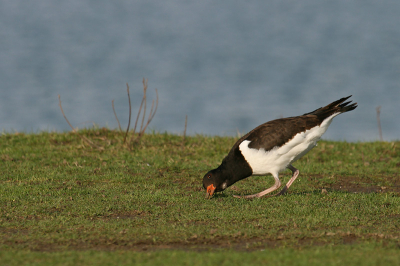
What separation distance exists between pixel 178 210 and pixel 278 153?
2337 mm

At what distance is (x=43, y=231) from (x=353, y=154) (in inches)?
442

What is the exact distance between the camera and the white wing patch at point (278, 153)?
9070mm

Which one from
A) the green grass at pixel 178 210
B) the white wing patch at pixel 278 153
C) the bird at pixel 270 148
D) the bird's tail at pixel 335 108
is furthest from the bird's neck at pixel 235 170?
the bird's tail at pixel 335 108

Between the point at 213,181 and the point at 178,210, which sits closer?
the point at 178,210

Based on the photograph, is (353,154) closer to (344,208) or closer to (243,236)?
(344,208)

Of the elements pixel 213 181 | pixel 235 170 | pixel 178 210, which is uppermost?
pixel 235 170

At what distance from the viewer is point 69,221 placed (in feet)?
25.1

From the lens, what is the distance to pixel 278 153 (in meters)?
9.07

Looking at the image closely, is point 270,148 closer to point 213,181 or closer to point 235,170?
point 235,170

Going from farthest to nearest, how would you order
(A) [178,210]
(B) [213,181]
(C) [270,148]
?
(B) [213,181] < (C) [270,148] < (A) [178,210]

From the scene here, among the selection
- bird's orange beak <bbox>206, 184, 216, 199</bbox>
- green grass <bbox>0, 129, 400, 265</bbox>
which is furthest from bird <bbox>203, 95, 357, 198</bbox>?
green grass <bbox>0, 129, 400, 265</bbox>

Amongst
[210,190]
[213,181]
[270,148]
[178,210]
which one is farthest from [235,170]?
[178,210]

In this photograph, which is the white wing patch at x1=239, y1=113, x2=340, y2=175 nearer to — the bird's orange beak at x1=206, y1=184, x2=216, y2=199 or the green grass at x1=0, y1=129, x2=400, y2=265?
the green grass at x1=0, y1=129, x2=400, y2=265

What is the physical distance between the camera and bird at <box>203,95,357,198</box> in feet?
29.8
